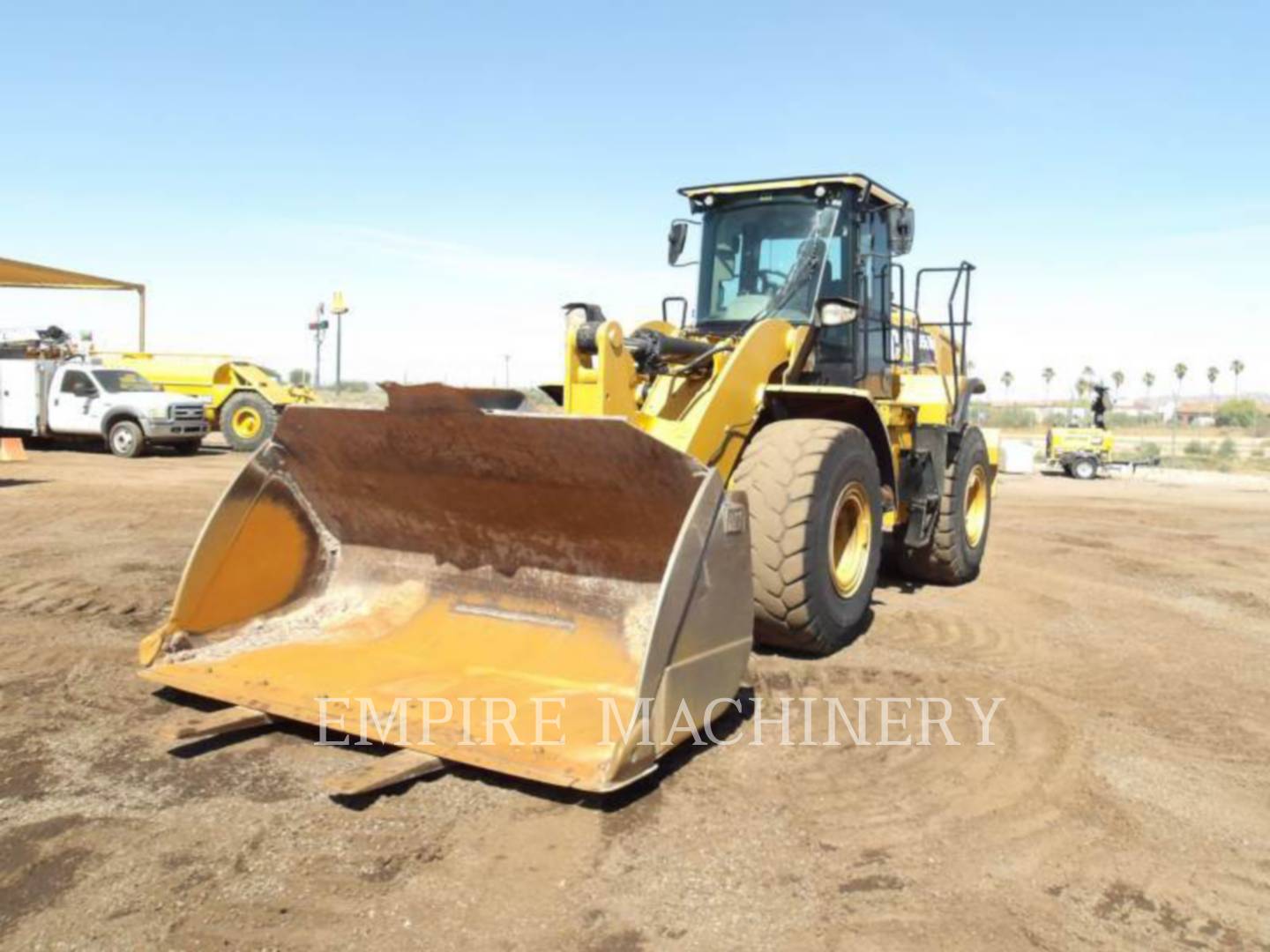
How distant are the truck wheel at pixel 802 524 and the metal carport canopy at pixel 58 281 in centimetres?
1958

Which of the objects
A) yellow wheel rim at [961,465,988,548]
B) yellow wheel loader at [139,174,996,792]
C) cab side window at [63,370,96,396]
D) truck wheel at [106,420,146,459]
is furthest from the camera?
cab side window at [63,370,96,396]

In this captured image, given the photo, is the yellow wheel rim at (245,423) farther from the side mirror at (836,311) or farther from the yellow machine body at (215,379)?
the side mirror at (836,311)

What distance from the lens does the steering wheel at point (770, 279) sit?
6.67 m

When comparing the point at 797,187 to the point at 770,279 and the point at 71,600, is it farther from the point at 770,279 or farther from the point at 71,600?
the point at 71,600

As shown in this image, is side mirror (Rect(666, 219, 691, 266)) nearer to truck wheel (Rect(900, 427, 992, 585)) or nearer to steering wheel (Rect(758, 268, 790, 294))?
steering wheel (Rect(758, 268, 790, 294))

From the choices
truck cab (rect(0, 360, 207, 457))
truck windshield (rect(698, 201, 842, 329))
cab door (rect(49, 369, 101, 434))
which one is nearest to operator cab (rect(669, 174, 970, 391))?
truck windshield (rect(698, 201, 842, 329))

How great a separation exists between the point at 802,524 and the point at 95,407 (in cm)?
1855

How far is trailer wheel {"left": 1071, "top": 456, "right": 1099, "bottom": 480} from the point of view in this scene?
2455 cm

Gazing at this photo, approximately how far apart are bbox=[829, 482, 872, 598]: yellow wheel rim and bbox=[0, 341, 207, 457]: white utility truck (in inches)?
667

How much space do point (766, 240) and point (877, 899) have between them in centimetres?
466

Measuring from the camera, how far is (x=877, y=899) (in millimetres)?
3102

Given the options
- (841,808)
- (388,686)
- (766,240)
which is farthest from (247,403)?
(841,808)

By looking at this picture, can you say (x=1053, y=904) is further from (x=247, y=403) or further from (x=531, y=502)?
(x=247, y=403)

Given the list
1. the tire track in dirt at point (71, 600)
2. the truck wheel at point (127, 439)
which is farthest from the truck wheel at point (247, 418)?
the tire track in dirt at point (71, 600)
